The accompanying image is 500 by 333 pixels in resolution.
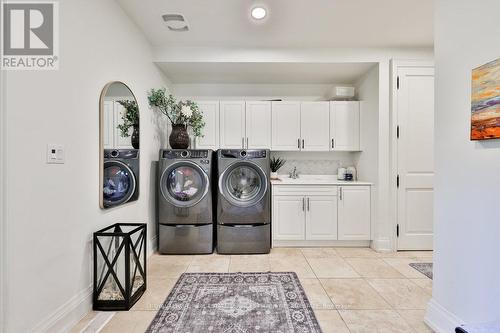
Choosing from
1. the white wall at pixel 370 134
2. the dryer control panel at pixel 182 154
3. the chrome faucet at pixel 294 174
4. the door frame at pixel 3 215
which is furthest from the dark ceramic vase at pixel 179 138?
the white wall at pixel 370 134

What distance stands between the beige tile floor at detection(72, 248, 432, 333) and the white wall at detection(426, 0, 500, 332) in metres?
0.32

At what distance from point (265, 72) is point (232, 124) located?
33.6 inches

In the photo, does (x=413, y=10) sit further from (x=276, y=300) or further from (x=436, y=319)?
(x=276, y=300)

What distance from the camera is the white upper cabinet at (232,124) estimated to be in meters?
3.49

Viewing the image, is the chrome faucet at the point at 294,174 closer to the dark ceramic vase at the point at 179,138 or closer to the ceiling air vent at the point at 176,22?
the dark ceramic vase at the point at 179,138

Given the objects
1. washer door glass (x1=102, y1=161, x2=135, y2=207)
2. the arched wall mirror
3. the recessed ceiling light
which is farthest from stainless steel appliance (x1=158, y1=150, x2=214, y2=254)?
the recessed ceiling light

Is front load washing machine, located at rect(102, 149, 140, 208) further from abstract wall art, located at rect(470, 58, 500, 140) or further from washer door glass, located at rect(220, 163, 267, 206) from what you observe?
abstract wall art, located at rect(470, 58, 500, 140)

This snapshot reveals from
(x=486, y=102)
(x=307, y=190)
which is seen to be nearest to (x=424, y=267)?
(x=307, y=190)

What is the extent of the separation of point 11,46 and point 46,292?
1391 millimetres

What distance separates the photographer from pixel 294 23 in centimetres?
247

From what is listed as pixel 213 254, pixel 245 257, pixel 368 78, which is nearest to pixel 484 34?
pixel 368 78

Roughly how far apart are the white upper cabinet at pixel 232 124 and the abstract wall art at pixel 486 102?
2.56 m

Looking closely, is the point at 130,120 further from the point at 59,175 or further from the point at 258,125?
the point at 258,125

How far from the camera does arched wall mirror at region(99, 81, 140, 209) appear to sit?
6.41ft
